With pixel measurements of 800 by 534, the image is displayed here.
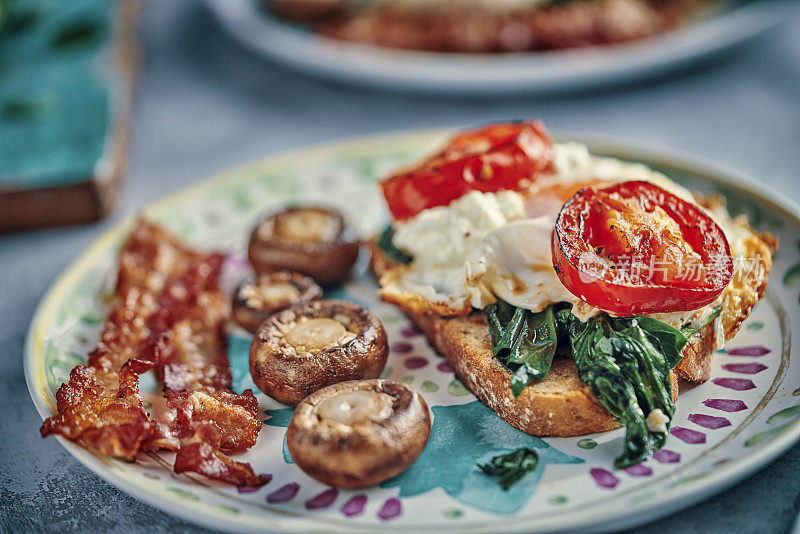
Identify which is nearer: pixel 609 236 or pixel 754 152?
pixel 609 236

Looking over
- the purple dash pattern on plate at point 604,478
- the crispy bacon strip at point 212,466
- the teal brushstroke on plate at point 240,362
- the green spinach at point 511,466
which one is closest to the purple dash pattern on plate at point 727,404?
the purple dash pattern on plate at point 604,478

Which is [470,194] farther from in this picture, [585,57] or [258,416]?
[585,57]

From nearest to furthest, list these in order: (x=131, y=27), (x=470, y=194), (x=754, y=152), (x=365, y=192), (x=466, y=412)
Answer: (x=466, y=412), (x=470, y=194), (x=365, y=192), (x=754, y=152), (x=131, y=27)

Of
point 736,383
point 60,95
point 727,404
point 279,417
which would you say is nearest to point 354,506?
point 279,417

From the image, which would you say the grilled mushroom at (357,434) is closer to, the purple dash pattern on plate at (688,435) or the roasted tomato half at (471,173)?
the purple dash pattern on plate at (688,435)

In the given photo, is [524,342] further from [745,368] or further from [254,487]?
[254,487]

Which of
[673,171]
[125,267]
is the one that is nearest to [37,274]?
[125,267]

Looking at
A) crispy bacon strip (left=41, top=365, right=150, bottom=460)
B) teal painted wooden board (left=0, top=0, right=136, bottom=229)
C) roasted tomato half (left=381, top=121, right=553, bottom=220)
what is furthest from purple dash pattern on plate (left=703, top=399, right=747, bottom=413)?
teal painted wooden board (left=0, top=0, right=136, bottom=229)
